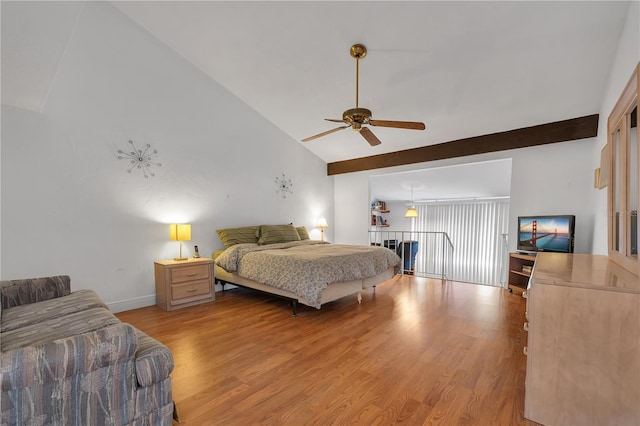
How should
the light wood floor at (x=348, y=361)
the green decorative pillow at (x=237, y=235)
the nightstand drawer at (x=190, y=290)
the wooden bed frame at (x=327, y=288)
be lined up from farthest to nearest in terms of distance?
the green decorative pillow at (x=237, y=235), the nightstand drawer at (x=190, y=290), the wooden bed frame at (x=327, y=288), the light wood floor at (x=348, y=361)

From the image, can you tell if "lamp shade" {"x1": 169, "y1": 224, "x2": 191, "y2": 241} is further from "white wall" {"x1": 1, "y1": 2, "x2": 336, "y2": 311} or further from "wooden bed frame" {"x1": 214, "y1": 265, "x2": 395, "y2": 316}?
"wooden bed frame" {"x1": 214, "y1": 265, "x2": 395, "y2": 316}

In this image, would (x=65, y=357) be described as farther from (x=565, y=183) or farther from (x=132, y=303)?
(x=565, y=183)

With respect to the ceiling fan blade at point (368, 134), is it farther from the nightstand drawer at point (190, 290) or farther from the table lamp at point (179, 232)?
the nightstand drawer at point (190, 290)

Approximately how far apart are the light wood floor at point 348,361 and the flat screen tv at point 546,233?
3.17 feet

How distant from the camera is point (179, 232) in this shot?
364 centimetres

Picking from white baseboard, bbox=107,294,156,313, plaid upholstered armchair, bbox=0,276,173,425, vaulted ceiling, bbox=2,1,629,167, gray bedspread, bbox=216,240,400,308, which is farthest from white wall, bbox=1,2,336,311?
plaid upholstered armchair, bbox=0,276,173,425

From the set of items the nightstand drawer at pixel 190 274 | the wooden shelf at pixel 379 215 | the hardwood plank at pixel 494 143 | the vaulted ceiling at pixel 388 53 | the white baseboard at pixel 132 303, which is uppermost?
the vaulted ceiling at pixel 388 53

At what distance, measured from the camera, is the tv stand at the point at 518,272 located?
400cm

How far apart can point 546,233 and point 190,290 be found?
491cm

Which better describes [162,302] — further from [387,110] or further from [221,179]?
[387,110]

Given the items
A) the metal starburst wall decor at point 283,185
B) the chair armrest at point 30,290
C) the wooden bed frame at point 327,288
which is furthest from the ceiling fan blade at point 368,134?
the chair armrest at point 30,290

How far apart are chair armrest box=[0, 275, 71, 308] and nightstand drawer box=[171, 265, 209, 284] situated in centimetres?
120

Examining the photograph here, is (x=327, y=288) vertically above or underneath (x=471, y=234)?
underneath

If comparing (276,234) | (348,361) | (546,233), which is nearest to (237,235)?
(276,234)
